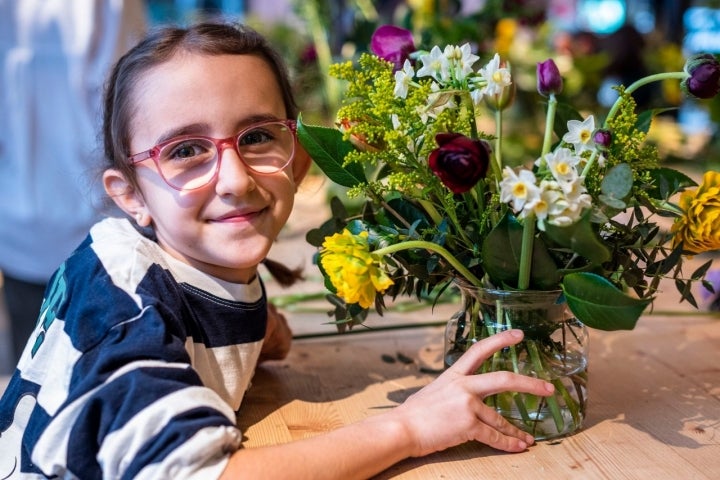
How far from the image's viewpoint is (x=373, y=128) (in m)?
0.79

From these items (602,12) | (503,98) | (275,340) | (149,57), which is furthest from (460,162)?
(602,12)

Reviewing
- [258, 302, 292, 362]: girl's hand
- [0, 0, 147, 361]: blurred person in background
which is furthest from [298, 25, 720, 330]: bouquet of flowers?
[0, 0, 147, 361]: blurred person in background

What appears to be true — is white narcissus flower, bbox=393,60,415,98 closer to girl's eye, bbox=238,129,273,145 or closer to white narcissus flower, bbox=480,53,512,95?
white narcissus flower, bbox=480,53,512,95

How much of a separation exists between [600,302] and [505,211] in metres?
0.12

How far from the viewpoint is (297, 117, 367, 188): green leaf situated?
855 millimetres

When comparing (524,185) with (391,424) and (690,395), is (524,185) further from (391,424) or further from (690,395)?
(690,395)

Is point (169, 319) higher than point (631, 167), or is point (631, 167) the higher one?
point (631, 167)

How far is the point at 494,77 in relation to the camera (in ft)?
2.47

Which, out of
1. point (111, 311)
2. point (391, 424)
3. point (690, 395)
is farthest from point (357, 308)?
point (690, 395)

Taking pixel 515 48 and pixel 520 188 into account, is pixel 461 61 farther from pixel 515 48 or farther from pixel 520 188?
pixel 515 48

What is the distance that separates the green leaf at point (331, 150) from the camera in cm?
85

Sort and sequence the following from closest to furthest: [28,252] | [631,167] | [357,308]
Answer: [631,167]
[357,308]
[28,252]

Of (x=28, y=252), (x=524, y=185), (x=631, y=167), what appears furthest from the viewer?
(x=28, y=252)

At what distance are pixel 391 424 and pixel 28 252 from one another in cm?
118
